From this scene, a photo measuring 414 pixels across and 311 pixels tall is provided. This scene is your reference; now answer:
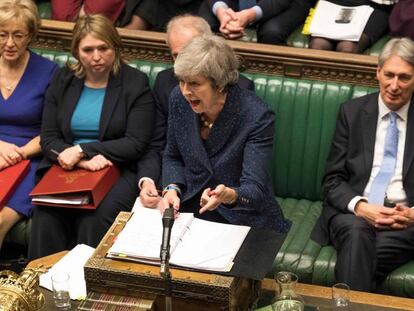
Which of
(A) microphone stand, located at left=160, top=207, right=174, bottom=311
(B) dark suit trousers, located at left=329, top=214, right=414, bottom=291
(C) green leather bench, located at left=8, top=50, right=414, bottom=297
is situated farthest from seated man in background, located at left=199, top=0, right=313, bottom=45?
(A) microphone stand, located at left=160, top=207, right=174, bottom=311

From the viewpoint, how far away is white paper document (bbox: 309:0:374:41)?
190 inches

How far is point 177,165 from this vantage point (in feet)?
12.8

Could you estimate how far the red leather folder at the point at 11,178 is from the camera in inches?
167

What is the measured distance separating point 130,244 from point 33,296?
394mm

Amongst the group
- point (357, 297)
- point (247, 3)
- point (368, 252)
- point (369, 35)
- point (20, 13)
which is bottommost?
point (368, 252)

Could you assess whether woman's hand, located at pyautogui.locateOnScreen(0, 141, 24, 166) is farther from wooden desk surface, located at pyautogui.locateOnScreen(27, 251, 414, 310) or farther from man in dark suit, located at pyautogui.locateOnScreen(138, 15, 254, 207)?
wooden desk surface, located at pyautogui.locateOnScreen(27, 251, 414, 310)

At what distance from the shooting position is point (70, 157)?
4234 millimetres

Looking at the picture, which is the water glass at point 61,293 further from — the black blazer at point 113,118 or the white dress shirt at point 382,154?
the white dress shirt at point 382,154

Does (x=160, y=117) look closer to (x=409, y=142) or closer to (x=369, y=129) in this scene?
(x=369, y=129)

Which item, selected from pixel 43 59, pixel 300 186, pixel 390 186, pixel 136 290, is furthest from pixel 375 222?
pixel 43 59

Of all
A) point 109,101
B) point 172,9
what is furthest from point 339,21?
point 109,101

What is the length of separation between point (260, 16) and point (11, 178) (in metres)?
Result: 1.62

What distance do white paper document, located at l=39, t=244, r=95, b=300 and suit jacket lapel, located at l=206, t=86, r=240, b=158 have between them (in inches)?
27.0

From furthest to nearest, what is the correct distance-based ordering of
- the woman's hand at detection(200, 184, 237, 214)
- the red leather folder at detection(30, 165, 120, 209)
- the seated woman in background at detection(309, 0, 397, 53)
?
1. the seated woman in background at detection(309, 0, 397, 53)
2. the red leather folder at detection(30, 165, 120, 209)
3. the woman's hand at detection(200, 184, 237, 214)
